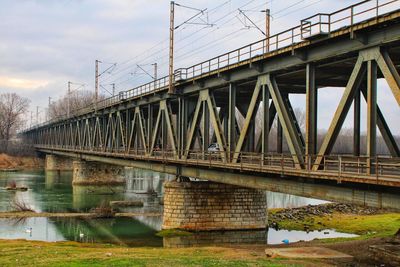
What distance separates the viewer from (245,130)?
27.2 metres

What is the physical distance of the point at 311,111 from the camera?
22.3 metres

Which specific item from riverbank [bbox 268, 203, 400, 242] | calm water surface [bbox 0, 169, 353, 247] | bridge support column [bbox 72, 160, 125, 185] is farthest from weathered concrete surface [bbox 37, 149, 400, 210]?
bridge support column [bbox 72, 160, 125, 185]

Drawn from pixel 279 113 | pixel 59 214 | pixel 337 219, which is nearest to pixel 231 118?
pixel 279 113

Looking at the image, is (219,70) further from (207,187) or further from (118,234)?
(118,234)

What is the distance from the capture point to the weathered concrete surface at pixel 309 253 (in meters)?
22.5

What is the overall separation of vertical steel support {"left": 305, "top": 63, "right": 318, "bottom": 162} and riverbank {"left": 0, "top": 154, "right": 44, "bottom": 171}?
10300 cm

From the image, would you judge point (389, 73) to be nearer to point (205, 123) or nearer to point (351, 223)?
point (205, 123)

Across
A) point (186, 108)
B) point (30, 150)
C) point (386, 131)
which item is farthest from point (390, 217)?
point (30, 150)

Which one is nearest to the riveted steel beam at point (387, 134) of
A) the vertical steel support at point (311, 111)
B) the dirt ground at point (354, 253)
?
the vertical steel support at point (311, 111)

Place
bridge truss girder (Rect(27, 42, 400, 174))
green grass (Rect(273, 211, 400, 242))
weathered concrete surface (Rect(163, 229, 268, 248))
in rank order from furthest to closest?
green grass (Rect(273, 211, 400, 242))
weathered concrete surface (Rect(163, 229, 268, 248))
bridge truss girder (Rect(27, 42, 400, 174))

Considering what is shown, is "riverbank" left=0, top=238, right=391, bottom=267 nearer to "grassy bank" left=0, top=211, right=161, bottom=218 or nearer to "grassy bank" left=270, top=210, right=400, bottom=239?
"grassy bank" left=270, top=210, right=400, bottom=239

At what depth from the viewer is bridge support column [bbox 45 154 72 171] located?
4434 inches

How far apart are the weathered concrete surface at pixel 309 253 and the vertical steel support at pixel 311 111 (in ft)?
15.6

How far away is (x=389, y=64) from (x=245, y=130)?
1047cm
